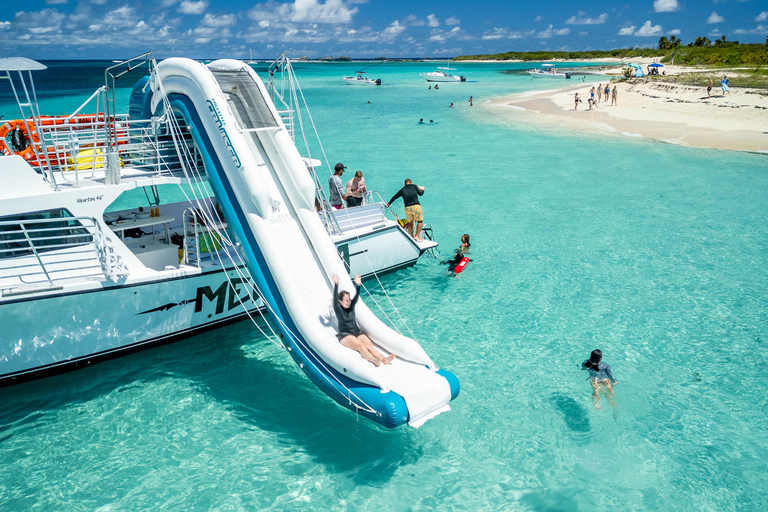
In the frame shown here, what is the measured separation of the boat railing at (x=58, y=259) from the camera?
8.00m

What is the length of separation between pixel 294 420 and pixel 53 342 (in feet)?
12.5

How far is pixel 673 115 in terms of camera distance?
3725 centimetres

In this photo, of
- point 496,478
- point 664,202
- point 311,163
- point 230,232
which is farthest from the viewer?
point 664,202

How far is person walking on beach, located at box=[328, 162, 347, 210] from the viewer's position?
1228 cm

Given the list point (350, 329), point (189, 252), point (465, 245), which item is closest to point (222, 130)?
point (189, 252)

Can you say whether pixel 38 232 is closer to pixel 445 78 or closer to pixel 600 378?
pixel 600 378

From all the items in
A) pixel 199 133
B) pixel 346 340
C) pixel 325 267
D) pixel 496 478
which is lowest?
pixel 496 478

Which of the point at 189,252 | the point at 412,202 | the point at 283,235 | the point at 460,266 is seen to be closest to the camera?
the point at 283,235

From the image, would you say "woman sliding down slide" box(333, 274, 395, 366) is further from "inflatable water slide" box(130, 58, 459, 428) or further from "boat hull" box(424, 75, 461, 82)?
"boat hull" box(424, 75, 461, 82)

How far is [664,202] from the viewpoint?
60.2 feet

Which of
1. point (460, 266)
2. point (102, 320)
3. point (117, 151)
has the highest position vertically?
point (117, 151)

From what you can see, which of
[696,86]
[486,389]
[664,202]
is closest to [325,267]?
[486,389]

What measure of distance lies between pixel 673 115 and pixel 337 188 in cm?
3364

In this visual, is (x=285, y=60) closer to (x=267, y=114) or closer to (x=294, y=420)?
(x=267, y=114)
